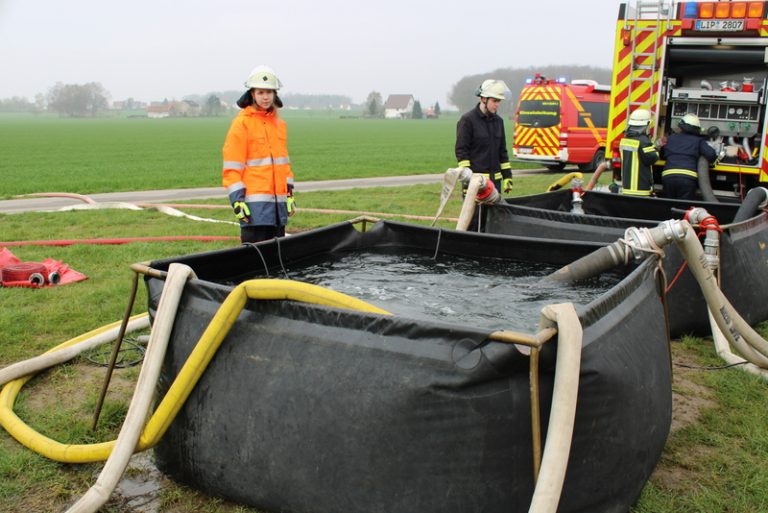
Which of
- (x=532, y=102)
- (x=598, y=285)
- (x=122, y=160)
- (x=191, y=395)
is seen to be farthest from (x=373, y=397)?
(x=122, y=160)

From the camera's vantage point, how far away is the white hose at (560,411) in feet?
7.84

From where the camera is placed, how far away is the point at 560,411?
2.47 m

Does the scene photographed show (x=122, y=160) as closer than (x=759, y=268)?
No

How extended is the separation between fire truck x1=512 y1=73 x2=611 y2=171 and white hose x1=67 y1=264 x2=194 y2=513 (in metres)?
17.2

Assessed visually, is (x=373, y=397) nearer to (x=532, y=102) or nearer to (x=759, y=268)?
(x=759, y=268)

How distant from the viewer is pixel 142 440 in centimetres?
313

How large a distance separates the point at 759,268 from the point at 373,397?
4.19 meters

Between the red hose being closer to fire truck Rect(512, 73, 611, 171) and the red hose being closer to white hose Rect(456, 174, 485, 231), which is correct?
white hose Rect(456, 174, 485, 231)


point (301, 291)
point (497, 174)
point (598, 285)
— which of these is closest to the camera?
point (301, 291)

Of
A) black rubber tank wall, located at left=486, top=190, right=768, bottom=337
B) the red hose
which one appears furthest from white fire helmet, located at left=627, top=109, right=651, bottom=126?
the red hose

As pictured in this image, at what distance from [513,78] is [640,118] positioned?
11495cm

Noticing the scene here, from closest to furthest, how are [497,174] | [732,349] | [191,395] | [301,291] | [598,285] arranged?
[301,291] < [191,395] < [598,285] < [732,349] < [497,174]

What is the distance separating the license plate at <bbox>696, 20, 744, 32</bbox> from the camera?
843 centimetres

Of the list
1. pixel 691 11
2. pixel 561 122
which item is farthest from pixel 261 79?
pixel 561 122
